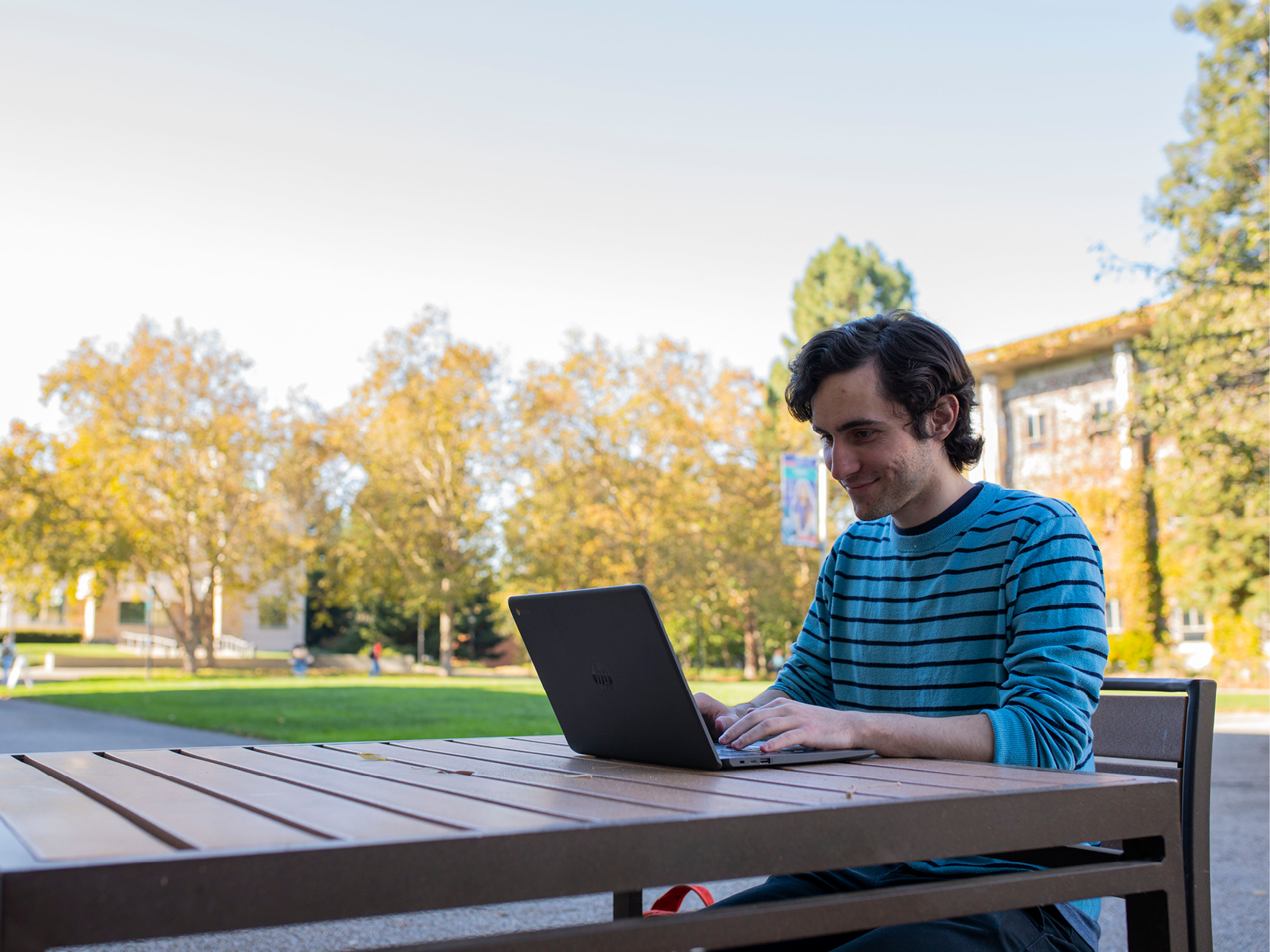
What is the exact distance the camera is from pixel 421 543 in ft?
101

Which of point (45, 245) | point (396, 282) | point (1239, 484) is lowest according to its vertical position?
point (1239, 484)

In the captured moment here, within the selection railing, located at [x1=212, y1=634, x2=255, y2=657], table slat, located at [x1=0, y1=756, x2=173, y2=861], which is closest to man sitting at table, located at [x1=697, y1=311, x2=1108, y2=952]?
table slat, located at [x1=0, y1=756, x2=173, y2=861]

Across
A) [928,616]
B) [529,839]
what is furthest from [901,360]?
[529,839]

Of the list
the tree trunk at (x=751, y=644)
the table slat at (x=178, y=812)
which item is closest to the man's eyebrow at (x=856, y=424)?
the table slat at (x=178, y=812)

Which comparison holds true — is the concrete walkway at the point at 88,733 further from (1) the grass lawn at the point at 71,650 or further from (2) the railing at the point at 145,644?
(2) the railing at the point at 145,644

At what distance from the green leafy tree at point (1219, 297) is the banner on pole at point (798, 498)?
568cm

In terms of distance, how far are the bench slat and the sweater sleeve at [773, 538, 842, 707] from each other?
0.57 m

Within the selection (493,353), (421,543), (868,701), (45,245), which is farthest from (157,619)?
(868,701)

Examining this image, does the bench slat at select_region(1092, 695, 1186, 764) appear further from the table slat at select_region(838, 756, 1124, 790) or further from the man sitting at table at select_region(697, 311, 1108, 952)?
the table slat at select_region(838, 756, 1124, 790)

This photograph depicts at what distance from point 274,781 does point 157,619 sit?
177ft

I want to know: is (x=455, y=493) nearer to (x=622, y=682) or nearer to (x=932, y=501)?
(x=932, y=501)

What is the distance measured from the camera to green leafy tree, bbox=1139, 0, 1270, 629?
45.5ft

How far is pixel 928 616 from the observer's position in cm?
205

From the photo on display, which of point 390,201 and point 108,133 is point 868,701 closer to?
point 108,133
